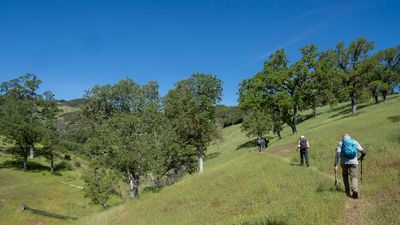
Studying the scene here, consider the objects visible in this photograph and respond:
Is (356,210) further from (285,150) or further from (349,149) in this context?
(285,150)

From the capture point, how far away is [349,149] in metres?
16.4

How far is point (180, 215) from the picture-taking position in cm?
2088

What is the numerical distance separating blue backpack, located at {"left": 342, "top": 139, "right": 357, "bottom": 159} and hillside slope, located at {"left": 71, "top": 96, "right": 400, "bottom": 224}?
191 cm

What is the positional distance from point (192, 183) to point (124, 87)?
47.0m

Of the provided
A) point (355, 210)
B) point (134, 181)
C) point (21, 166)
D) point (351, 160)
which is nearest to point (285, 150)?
point (134, 181)

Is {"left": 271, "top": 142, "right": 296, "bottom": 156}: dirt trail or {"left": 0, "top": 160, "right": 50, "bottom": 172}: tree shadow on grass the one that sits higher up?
{"left": 271, "top": 142, "right": 296, "bottom": 156}: dirt trail

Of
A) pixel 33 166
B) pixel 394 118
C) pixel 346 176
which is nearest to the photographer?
pixel 346 176

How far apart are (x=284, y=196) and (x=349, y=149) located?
175 inches

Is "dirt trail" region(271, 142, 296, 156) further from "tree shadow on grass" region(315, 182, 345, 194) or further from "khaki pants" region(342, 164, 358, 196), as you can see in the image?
"khaki pants" region(342, 164, 358, 196)

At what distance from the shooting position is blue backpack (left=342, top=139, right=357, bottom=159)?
16359 millimetres

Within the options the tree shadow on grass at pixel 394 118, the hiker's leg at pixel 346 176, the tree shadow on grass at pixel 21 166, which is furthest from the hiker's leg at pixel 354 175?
the tree shadow on grass at pixel 21 166

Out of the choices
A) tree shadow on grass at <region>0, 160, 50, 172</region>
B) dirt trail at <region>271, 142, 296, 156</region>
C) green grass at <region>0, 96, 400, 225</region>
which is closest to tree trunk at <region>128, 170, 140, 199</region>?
green grass at <region>0, 96, 400, 225</region>

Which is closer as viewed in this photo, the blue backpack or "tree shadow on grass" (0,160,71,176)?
the blue backpack

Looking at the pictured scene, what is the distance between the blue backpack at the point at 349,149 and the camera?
53.7 feet
